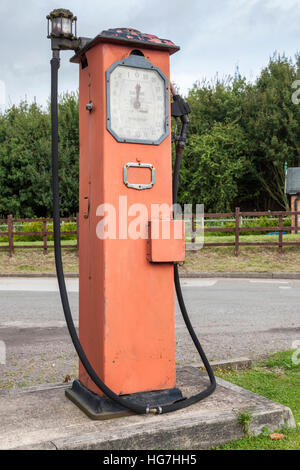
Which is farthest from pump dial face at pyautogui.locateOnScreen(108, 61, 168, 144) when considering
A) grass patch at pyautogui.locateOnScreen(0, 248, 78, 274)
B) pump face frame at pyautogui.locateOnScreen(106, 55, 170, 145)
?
grass patch at pyautogui.locateOnScreen(0, 248, 78, 274)

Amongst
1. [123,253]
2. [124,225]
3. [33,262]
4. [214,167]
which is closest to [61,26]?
[124,225]

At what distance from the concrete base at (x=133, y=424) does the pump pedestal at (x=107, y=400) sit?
0.14 feet

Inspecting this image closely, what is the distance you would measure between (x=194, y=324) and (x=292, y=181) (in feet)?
86.7

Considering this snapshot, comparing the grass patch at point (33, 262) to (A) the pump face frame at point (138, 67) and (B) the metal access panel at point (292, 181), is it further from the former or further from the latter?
(B) the metal access panel at point (292, 181)

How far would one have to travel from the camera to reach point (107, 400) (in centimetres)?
324

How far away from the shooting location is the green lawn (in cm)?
311

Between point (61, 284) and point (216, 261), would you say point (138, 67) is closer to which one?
point (61, 284)

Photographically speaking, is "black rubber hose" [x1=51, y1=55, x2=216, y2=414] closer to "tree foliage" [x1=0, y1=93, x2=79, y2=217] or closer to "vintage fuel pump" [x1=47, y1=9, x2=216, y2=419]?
"vintage fuel pump" [x1=47, y1=9, x2=216, y2=419]

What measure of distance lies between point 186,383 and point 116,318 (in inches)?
36.0

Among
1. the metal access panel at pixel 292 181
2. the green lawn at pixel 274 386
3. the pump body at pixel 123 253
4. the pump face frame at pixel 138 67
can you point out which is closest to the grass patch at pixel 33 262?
the green lawn at pixel 274 386

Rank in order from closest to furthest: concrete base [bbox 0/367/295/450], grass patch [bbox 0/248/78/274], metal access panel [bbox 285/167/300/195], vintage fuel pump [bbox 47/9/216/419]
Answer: concrete base [bbox 0/367/295/450] → vintage fuel pump [bbox 47/9/216/419] → grass patch [bbox 0/248/78/274] → metal access panel [bbox 285/167/300/195]
